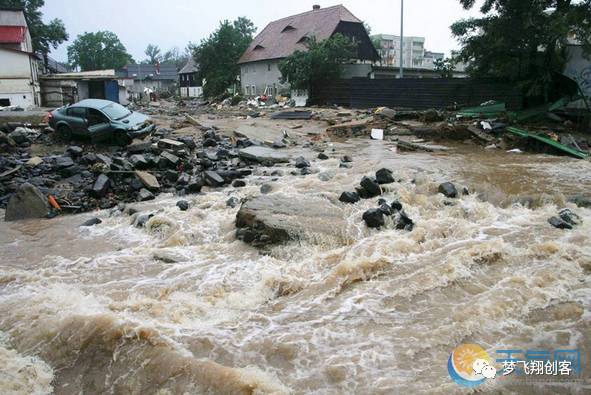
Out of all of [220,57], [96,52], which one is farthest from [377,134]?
[96,52]

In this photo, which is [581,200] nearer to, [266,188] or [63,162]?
[266,188]

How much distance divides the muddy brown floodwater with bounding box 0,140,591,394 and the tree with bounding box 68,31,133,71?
74.1m

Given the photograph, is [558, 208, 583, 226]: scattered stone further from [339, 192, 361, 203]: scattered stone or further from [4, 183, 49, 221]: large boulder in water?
[4, 183, 49, 221]: large boulder in water

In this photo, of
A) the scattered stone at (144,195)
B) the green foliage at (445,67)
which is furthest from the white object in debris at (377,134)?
→ the scattered stone at (144,195)

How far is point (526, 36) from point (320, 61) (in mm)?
13549

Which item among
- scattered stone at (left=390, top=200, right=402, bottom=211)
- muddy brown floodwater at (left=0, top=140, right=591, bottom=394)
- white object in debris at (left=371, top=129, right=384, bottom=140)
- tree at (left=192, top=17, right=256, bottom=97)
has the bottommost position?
muddy brown floodwater at (left=0, top=140, right=591, bottom=394)

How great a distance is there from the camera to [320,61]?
91.4 ft

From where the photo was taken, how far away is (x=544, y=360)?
12.1 feet

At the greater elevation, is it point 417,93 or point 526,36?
point 526,36

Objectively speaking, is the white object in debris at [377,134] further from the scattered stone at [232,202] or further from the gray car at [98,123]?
the scattered stone at [232,202]

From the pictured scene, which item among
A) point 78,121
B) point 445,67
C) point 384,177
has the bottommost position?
point 384,177

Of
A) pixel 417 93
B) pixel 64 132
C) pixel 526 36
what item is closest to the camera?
pixel 64 132

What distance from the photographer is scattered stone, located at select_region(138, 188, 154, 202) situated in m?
9.25

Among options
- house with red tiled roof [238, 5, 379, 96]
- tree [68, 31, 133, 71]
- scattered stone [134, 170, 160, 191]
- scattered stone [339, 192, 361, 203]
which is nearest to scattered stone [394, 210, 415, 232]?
scattered stone [339, 192, 361, 203]
